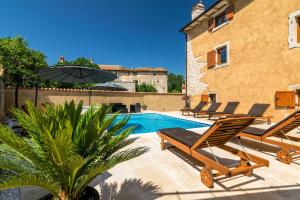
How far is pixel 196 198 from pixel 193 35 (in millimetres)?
15912

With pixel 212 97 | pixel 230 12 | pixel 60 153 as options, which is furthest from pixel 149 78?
pixel 60 153

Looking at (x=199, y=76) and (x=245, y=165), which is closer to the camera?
(x=245, y=165)

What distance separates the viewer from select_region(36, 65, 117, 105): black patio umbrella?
693 centimetres

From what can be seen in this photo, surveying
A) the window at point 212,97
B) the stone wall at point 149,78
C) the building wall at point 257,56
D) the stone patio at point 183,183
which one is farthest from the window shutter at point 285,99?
the stone wall at point 149,78

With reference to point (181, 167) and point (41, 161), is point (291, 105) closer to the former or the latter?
point (181, 167)

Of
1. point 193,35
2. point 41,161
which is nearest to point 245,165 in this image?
point 41,161

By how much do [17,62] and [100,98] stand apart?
7.63 meters

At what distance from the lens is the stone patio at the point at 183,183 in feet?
8.50

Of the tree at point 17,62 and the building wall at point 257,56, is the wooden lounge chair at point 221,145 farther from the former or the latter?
the tree at point 17,62

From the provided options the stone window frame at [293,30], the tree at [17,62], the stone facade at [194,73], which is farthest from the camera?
the stone facade at [194,73]

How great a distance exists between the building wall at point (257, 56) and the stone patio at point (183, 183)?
23.2ft

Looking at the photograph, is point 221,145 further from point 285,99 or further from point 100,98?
point 100,98

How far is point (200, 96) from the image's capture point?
49.2 ft

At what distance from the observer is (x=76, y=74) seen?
305 inches
